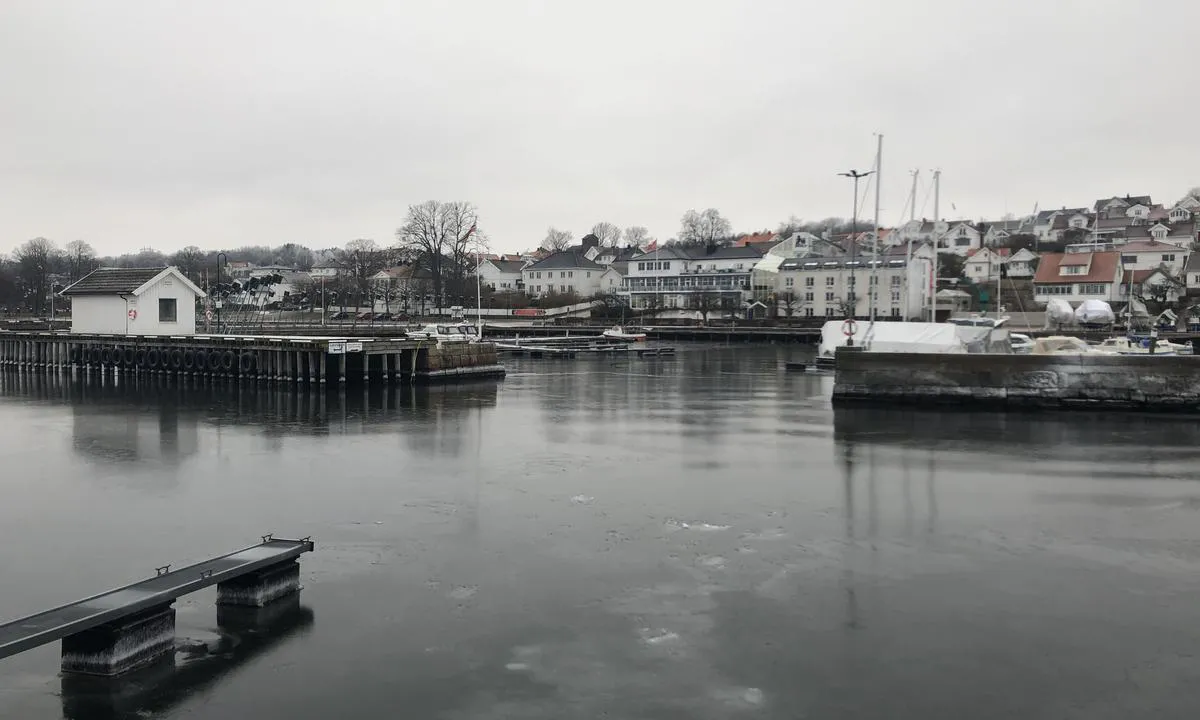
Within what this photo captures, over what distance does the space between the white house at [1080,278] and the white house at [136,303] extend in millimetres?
71246

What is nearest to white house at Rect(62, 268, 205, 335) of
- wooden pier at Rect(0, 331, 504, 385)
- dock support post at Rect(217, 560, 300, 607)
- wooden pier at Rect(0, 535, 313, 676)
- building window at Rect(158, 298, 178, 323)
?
building window at Rect(158, 298, 178, 323)

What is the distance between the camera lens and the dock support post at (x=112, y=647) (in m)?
8.87

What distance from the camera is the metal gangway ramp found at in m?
8.35

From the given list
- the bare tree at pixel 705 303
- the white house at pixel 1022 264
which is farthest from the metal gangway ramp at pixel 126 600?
the white house at pixel 1022 264

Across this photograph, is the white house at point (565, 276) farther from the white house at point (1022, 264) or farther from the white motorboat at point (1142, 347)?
the white motorboat at point (1142, 347)

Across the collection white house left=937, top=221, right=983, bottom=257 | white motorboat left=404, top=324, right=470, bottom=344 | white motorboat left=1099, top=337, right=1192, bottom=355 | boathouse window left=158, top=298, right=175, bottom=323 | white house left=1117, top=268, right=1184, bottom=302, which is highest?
white house left=937, top=221, right=983, bottom=257

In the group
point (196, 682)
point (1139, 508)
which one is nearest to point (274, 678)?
point (196, 682)

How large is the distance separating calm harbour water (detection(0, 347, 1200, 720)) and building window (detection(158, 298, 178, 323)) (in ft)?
76.9

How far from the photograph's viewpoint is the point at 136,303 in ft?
158

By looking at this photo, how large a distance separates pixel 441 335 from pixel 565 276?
68.3 meters

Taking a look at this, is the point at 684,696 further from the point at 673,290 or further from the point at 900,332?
the point at 673,290

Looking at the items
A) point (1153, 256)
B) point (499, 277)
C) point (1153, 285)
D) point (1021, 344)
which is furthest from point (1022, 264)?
point (499, 277)

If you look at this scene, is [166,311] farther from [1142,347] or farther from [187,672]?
[1142,347]

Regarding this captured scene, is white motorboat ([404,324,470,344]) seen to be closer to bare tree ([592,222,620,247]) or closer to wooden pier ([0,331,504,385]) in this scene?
wooden pier ([0,331,504,385])
